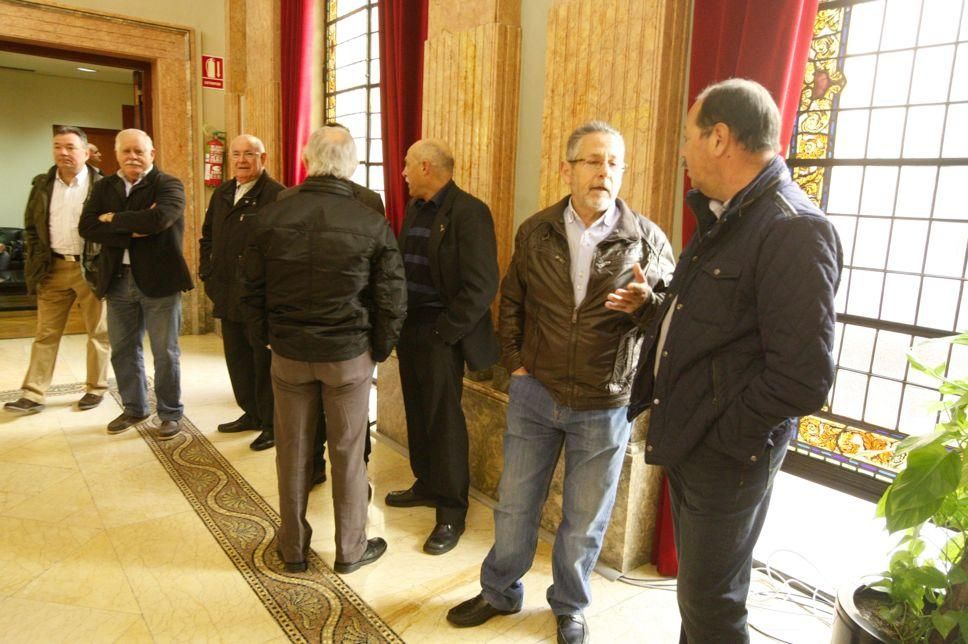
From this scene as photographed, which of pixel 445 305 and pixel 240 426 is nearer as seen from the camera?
pixel 445 305

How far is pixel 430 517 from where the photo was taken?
11.3 feet

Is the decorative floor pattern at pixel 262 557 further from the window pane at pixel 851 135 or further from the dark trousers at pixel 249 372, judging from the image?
the window pane at pixel 851 135

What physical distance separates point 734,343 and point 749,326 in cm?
6

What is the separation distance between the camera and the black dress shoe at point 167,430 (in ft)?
14.3

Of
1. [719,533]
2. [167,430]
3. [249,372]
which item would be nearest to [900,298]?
[719,533]

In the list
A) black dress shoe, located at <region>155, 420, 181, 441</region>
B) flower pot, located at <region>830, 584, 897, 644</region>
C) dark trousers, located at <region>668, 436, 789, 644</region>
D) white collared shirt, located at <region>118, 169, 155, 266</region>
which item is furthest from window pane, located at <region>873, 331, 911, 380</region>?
white collared shirt, located at <region>118, 169, 155, 266</region>

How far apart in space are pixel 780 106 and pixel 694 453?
1345 mm

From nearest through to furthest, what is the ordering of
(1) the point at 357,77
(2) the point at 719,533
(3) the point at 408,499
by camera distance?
(2) the point at 719,533 → (3) the point at 408,499 → (1) the point at 357,77

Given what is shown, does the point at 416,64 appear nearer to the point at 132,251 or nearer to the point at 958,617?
the point at 132,251

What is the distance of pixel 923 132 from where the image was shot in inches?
98.0

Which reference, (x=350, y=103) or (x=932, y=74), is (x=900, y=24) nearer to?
(x=932, y=74)

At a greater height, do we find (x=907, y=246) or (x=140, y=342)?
(x=907, y=246)

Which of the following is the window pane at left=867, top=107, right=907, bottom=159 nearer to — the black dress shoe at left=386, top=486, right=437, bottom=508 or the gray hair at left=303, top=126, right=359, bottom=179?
the gray hair at left=303, top=126, right=359, bottom=179

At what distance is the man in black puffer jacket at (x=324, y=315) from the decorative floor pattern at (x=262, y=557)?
11 cm
